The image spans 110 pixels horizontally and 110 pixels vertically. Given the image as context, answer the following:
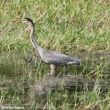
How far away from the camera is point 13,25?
12.4m

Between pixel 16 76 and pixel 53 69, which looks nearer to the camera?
pixel 16 76

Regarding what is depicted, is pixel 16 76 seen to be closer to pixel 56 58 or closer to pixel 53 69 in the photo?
pixel 53 69

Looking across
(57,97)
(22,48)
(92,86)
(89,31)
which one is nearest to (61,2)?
(89,31)

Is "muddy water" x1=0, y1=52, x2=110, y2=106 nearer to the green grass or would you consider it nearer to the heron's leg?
the green grass

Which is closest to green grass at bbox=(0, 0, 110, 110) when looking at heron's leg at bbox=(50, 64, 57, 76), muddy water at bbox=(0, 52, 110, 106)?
muddy water at bbox=(0, 52, 110, 106)

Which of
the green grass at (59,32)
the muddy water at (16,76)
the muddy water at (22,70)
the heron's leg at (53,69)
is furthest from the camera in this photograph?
the green grass at (59,32)

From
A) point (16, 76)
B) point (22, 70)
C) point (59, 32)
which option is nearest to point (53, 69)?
point (22, 70)

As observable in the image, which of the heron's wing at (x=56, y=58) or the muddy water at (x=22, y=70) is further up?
the heron's wing at (x=56, y=58)

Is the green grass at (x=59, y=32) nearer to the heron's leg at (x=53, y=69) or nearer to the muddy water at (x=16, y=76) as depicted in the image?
the muddy water at (x=16, y=76)

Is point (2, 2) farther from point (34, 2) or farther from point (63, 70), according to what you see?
point (63, 70)

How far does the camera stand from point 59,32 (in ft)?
39.9

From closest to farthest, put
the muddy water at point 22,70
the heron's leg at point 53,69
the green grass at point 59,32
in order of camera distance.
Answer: the muddy water at point 22,70, the heron's leg at point 53,69, the green grass at point 59,32

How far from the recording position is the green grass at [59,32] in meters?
10.1

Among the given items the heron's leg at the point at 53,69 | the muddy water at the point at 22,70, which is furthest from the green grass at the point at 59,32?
the heron's leg at the point at 53,69
